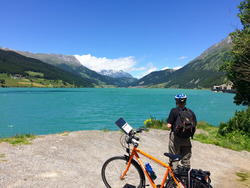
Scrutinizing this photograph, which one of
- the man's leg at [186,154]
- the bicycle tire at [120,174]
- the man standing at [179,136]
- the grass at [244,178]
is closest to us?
the bicycle tire at [120,174]

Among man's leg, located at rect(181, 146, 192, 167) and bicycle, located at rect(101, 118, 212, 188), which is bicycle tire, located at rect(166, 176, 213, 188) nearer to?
bicycle, located at rect(101, 118, 212, 188)

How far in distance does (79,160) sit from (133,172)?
3.57 metres

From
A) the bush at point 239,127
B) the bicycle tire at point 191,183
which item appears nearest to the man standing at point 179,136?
the bicycle tire at point 191,183

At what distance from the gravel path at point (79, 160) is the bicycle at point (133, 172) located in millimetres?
762

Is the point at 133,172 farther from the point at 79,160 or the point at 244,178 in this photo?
the point at 244,178

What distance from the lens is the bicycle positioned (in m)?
3.99

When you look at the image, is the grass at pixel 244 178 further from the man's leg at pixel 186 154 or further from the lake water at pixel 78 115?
the lake water at pixel 78 115

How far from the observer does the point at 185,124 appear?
4.86 metres

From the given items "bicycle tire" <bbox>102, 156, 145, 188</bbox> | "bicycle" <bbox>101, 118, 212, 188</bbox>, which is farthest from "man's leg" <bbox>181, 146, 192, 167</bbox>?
"bicycle tire" <bbox>102, 156, 145, 188</bbox>

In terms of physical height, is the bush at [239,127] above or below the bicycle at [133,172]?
below

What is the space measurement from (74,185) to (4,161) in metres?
3.29

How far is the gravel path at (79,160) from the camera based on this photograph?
557 cm

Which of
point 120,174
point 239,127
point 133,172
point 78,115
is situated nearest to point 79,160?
point 120,174

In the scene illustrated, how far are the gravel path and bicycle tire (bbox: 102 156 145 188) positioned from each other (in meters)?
0.58
